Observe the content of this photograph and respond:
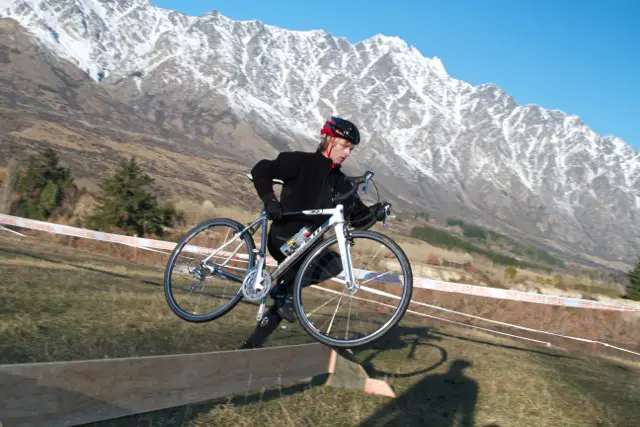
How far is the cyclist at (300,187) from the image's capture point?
5.88 meters

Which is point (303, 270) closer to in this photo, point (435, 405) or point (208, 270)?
point (208, 270)

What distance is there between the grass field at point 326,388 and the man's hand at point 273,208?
1.70m

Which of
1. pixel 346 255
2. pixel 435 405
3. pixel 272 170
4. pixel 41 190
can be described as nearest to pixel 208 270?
pixel 272 170

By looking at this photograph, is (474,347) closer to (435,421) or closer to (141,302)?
(435,421)

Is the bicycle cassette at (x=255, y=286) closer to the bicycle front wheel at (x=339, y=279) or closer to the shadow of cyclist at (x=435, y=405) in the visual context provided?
the bicycle front wheel at (x=339, y=279)

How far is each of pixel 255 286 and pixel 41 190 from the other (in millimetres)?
23569

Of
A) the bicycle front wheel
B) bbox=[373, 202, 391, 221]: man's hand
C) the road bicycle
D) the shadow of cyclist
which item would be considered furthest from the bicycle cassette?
the shadow of cyclist

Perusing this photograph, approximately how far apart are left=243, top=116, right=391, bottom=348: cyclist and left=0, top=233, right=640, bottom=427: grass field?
3.38 ft

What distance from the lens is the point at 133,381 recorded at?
398 centimetres

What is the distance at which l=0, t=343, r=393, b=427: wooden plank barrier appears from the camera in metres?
3.33

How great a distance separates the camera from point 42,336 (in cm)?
554

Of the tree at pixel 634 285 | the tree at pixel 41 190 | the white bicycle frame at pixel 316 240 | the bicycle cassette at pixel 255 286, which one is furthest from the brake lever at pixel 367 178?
the tree at pixel 634 285

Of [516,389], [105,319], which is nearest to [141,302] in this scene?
[105,319]

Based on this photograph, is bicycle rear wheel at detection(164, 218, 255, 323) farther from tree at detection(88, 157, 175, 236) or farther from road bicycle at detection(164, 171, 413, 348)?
tree at detection(88, 157, 175, 236)
